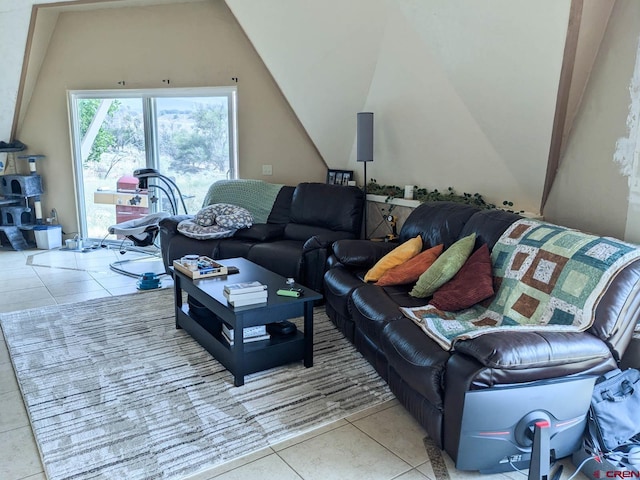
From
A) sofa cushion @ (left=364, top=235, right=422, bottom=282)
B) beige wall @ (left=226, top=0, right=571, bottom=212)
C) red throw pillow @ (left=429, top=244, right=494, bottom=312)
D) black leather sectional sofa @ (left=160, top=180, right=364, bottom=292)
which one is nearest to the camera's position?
red throw pillow @ (left=429, top=244, right=494, bottom=312)

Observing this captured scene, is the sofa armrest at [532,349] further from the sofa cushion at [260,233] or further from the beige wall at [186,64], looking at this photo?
the beige wall at [186,64]

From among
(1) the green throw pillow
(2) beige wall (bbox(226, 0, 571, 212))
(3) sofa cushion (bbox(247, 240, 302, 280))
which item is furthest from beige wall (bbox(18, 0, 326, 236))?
(1) the green throw pillow

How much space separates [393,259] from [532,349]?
145 cm

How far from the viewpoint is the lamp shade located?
4277mm

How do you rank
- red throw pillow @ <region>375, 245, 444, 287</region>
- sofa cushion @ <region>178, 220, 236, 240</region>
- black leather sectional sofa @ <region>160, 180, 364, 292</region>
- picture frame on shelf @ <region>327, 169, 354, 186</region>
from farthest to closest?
picture frame on shelf @ <region>327, 169, 354, 186</region> < sofa cushion @ <region>178, 220, 236, 240</region> < black leather sectional sofa @ <region>160, 180, 364, 292</region> < red throw pillow @ <region>375, 245, 444, 287</region>

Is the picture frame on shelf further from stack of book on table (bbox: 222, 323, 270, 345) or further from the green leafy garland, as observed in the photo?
stack of book on table (bbox: 222, 323, 270, 345)

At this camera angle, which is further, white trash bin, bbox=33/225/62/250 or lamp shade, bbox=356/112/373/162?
white trash bin, bbox=33/225/62/250

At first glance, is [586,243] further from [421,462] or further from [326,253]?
[326,253]

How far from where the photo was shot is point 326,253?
12.8ft

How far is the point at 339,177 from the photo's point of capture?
5203 mm

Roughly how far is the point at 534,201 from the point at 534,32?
1.28m

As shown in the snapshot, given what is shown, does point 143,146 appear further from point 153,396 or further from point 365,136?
point 153,396

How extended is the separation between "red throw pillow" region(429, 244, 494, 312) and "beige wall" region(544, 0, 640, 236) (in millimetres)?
726

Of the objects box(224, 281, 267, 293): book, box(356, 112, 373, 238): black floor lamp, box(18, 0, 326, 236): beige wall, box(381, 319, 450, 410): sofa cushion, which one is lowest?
box(381, 319, 450, 410): sofa cushion
